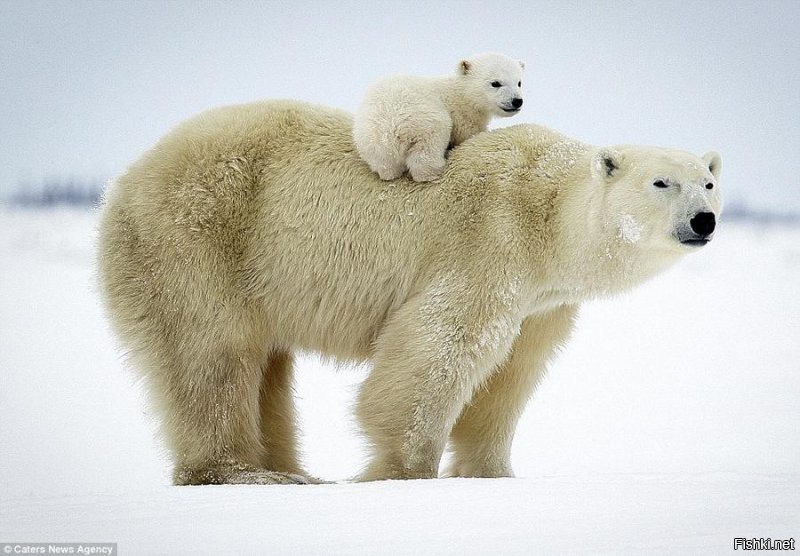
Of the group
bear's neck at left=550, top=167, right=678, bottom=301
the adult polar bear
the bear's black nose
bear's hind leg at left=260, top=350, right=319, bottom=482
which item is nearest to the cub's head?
the adult polar bear

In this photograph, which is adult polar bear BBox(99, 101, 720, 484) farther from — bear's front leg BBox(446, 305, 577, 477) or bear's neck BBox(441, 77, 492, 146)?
bear's neck BBox(441, 77, 492, 146)

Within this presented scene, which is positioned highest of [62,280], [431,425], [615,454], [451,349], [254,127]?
[254,127]

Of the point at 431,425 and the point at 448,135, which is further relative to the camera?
the point at 448,135

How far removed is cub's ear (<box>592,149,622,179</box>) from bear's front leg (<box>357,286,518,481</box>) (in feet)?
3.77

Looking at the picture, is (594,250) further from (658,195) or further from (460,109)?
(460,109)

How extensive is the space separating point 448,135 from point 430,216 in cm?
60

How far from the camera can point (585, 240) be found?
6770 millimetres

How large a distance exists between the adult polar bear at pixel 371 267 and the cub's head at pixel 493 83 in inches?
7.5

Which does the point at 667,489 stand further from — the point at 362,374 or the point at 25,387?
the point at 25,387

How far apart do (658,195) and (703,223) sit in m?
0.36

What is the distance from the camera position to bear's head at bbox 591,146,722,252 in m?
6.29

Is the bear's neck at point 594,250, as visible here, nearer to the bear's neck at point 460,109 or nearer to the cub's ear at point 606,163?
the cub's ear at point 606,163


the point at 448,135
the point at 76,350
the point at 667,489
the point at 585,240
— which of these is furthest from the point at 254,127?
A: the point at 76,350

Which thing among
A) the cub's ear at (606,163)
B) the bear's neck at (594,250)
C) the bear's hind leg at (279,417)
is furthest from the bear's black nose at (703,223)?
the bear's hind leg at (279,417)
